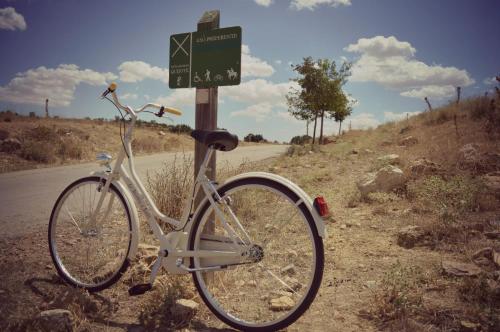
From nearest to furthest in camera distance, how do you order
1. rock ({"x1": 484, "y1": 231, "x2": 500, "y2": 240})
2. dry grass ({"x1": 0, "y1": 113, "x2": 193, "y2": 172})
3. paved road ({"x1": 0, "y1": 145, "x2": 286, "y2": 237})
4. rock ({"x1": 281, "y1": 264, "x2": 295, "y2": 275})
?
1. rock ({"x1": 281, "y1": 264, "x2": 295, "y2": 275})
2. rock ({"x1": 484, "y1": 231, "x2": 500, "y2": 240})
3. paved road ({"x1": 0, "y1": 145, "x2": 286, "y2": 237})
4. dry grass ({"x1": 0, "y1": 113, "x2": 193, "y2": 172})

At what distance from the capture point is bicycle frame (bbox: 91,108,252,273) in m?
2.40

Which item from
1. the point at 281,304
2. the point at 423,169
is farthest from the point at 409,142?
the point at 281,304

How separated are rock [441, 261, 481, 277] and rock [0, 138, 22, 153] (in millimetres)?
13759

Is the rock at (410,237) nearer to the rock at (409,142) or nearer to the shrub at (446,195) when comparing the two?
the shrub at (446,195)

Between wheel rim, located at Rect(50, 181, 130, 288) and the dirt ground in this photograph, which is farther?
wheel rim, located at Rect(50, 181, 130, 288)

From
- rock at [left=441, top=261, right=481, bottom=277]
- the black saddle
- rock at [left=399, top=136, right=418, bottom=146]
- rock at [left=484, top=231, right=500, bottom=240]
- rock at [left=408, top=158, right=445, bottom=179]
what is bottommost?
rock at [left=441, top=261, right=481, bottom=277]

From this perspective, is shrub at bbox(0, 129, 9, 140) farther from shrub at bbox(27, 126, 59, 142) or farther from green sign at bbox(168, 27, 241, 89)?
green sign at bbox(168, 27, 241, 89)

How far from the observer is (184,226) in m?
2.63

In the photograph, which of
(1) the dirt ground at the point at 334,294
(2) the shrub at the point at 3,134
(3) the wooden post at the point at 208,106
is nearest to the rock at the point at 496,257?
(1) the dirt ground at the point at 334,294

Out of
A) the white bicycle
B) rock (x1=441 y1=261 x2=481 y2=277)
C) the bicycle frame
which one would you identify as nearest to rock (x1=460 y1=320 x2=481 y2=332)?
rock (x1=441 y1=261 x2=481 y2=277)

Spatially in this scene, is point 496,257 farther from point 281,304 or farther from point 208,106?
point 208,106

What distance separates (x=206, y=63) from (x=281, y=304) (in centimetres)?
220

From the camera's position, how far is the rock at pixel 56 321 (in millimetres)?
2238

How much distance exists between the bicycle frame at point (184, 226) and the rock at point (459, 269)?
1.91m
